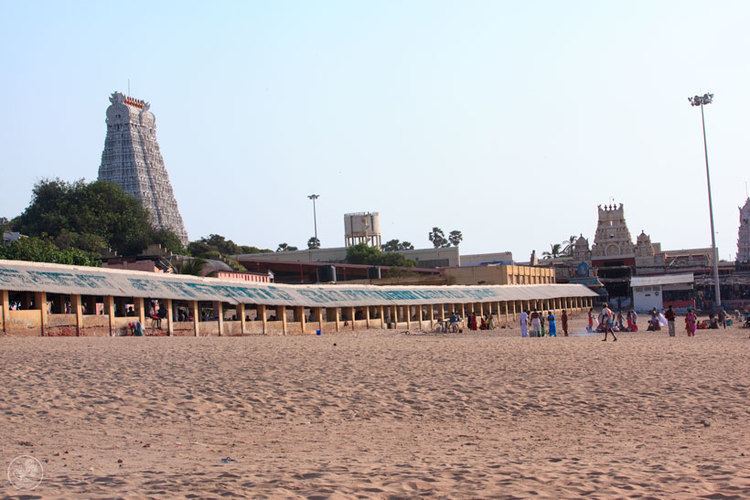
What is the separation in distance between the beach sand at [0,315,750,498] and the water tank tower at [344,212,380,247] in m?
104

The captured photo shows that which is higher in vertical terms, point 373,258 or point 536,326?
point 373,258

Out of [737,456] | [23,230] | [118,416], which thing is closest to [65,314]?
[118,416]

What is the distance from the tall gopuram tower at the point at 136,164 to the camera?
118m

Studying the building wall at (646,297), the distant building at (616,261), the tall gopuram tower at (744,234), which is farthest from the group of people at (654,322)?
the tall gopuram tower at (744,234)

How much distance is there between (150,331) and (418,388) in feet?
50.9

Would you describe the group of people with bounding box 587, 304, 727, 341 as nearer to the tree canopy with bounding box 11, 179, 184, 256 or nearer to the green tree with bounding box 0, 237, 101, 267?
Answer: the green tree with bounding box 0, 237, 101, 267

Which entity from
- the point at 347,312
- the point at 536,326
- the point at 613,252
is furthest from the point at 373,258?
the point at 536,326

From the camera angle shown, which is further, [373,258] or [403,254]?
[403,254]

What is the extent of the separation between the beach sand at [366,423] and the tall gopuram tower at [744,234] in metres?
109

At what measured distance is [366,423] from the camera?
520 inches

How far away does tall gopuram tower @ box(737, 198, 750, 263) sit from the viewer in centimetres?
12374

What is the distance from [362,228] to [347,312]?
82.3 m

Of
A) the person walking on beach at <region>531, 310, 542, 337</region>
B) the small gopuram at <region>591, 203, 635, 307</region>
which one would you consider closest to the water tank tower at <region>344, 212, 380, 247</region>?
the small gopuram at <region>591, 203, 635, 307</region>

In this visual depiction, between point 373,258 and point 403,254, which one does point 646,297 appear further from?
point 403,254
